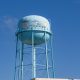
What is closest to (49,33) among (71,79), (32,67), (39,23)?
(39,23)

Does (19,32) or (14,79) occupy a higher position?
(19,32)

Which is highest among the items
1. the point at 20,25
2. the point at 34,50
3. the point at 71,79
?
the point at 20,25

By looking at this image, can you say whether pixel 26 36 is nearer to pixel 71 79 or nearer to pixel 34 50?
pixel 34 50

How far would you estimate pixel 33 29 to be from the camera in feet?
193

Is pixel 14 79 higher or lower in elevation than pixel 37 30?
lower

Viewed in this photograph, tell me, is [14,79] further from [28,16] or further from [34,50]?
[28,16]

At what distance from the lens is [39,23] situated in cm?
5975

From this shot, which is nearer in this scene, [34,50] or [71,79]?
[71,79]

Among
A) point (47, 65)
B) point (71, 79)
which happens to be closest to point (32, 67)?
point (47, 65)

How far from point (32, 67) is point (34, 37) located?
176 inches

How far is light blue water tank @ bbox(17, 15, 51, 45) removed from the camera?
5906 cm

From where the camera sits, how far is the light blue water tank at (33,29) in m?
59.1

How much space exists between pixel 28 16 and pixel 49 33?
163 inches

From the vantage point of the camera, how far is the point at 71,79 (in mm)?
47281
